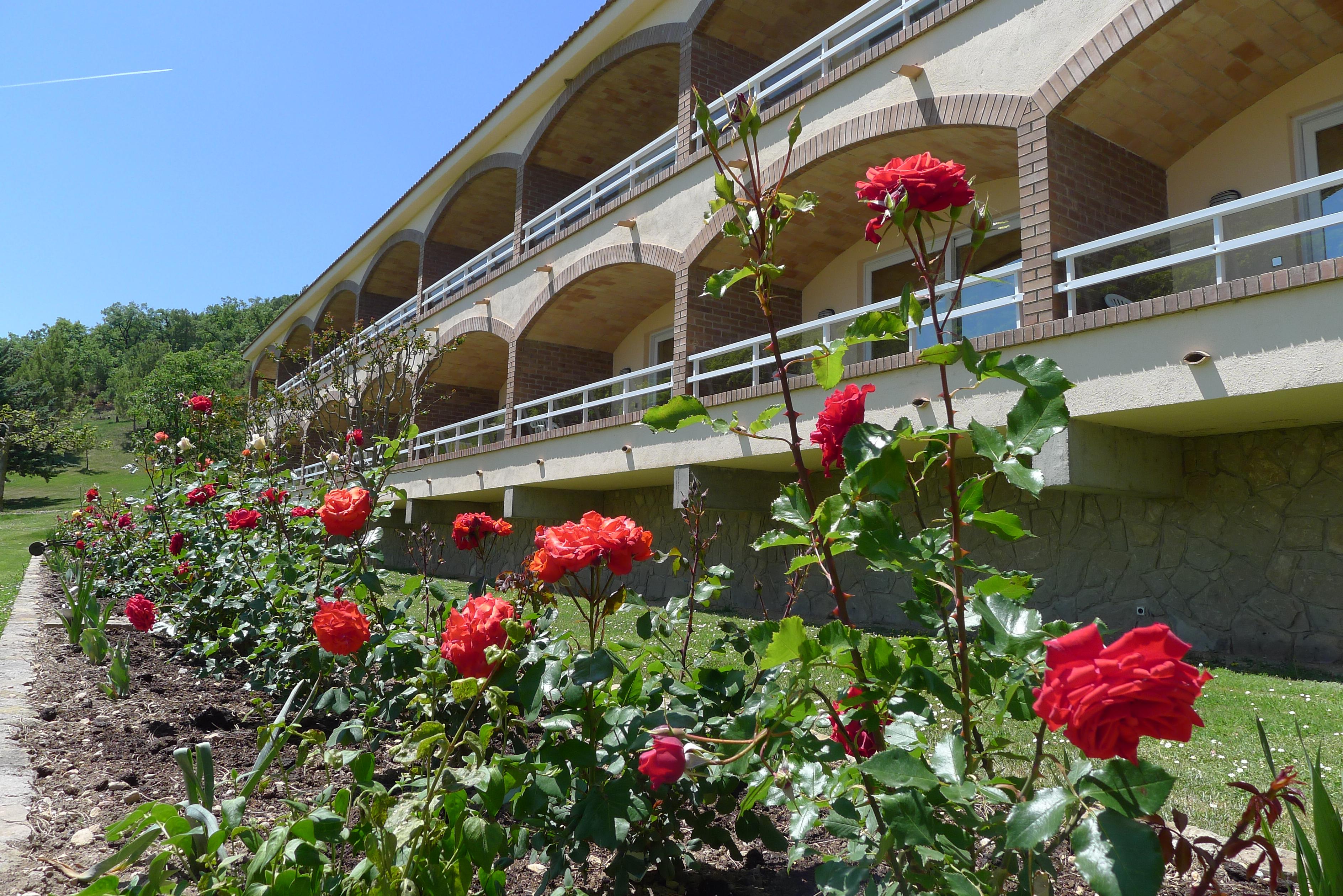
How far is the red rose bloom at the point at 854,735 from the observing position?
1579mm

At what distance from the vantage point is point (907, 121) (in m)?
8.86

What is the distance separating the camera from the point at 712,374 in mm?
10859

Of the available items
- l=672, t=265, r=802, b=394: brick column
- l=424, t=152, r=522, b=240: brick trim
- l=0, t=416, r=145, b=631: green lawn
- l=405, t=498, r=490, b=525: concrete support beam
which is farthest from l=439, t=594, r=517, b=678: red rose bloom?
l=405, t=498, r=490, b=525: concrete support beam

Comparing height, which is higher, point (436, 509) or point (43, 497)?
point (43, 497)

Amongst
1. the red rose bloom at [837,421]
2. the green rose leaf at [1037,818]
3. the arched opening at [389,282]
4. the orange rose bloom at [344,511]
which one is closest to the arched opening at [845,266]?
the orange rose bloom at [344,511]

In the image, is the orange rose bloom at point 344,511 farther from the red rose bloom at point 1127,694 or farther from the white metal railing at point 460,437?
the white metal railing at point 460,437

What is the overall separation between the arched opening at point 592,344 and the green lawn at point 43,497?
642 centimetres

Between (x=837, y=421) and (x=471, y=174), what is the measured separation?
18238mm

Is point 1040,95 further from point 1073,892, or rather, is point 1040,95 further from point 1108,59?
point 1073,892

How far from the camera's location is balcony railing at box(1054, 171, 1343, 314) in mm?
5934

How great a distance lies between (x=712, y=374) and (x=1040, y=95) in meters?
4.88

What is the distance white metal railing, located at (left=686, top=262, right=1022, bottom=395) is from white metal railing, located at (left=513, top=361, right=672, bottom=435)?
909 mm

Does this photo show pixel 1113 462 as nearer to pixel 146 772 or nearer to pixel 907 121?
pixel 907 121

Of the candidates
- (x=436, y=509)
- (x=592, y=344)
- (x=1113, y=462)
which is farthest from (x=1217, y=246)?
(x=436, y=509)
